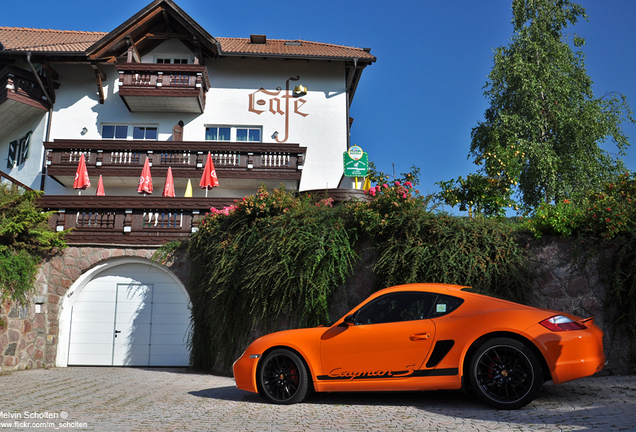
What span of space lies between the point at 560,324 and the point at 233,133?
17.0 meters

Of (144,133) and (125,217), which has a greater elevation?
(144,133)

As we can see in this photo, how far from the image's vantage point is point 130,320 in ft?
43.5

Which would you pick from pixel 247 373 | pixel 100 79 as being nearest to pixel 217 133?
pixel 100 79

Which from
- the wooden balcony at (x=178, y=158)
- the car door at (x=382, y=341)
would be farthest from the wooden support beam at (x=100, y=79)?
the car door at (x=382, y=341)

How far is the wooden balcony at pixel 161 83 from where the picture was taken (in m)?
19.0

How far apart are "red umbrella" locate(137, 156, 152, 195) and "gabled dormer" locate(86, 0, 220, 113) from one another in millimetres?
3545

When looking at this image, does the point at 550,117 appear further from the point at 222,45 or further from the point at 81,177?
the point at 81,177

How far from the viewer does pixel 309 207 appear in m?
10.2

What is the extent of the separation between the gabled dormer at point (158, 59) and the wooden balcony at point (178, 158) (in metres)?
1.99

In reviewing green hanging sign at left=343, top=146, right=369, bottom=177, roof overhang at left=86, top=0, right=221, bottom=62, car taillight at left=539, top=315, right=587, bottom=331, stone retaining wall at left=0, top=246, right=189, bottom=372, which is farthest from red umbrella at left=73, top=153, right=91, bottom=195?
car taillight at left=539, top=315, right=587, bottom=331

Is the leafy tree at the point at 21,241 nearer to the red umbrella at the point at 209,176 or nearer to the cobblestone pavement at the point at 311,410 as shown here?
the cobblestone pavement at the point at 311,410

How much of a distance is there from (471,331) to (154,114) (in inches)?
716

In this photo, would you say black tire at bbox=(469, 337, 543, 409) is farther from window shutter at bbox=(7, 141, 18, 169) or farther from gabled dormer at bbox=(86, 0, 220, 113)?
window shutter at bbox=(7, 141, 18, 169)

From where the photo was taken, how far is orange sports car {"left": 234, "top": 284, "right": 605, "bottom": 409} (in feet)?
17.1
